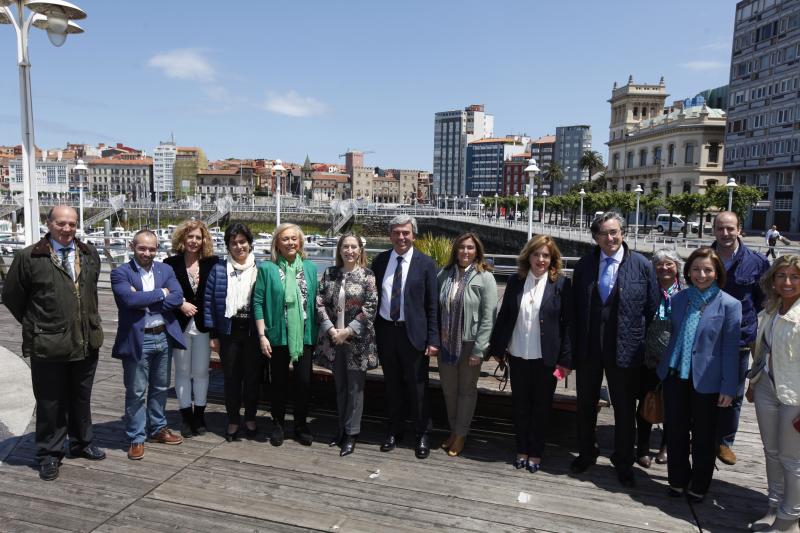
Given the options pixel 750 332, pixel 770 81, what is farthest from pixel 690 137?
pixel 750 332

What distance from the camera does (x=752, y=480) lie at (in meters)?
3.62

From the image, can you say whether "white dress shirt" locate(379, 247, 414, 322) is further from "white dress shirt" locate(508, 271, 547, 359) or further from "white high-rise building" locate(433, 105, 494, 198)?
"white high-rise building" locate(433, 105, 494, 198)

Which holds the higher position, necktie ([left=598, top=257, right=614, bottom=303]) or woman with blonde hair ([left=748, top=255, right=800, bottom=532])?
necktie ([left=598, top=257, right=614, bottom=303])

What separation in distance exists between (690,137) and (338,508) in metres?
63.5

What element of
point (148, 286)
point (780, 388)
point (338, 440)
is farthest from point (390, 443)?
point (780, 388)

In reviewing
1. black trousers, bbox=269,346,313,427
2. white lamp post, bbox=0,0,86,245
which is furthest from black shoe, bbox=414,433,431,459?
white lamp post, bbox=0,0,86,245

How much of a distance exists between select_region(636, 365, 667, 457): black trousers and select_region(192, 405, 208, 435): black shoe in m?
3.14

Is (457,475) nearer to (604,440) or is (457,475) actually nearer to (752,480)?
(604,440)

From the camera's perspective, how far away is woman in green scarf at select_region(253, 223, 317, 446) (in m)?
3.88

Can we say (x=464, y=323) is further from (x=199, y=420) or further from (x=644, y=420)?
(x=199, y=420)

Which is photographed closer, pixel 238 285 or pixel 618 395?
pixel 618 395

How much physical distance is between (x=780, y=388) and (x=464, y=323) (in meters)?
1.80

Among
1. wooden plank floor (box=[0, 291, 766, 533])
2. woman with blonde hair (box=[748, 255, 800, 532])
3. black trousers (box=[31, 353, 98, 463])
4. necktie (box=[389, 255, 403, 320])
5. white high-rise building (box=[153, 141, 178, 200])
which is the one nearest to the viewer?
woman with blonde hair (box=[748, 255, 800, 532])

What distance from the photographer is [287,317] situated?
12.8 ft
